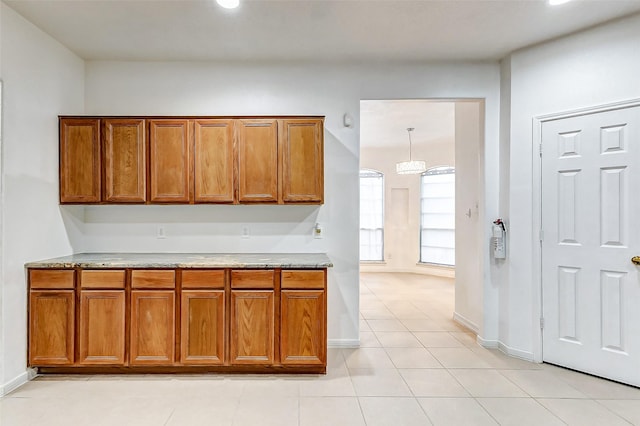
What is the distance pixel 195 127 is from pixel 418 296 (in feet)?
14.5

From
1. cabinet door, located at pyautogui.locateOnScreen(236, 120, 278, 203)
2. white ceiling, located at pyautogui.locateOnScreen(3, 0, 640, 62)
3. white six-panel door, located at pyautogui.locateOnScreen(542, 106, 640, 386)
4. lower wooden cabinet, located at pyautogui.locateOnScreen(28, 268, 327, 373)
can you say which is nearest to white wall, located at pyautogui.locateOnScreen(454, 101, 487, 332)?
white six-panel door, located at pyautogui.locateOnScreen(542, 106, 640, 386)

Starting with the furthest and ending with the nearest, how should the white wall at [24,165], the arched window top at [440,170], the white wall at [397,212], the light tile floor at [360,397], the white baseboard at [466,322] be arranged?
1. the white wall at [397,212]
2. the arched window top at [440,170]
3. the white baseboard at [466,322]
4. the white wall at [24,165]
5. the light tile floor at [360,397]

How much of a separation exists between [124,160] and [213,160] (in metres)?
0.82

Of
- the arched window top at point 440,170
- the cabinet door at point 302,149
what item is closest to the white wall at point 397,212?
the arched window top at point 440,170

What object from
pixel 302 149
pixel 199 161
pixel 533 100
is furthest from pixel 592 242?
pixel 199 161

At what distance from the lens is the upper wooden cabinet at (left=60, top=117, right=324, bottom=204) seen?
3240mm

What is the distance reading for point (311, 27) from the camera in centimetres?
294

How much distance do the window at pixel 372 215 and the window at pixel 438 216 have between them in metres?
0.95

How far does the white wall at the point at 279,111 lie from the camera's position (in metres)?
3.60

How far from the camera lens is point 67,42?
127 inches

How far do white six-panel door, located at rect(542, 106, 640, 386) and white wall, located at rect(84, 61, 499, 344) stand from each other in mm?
576

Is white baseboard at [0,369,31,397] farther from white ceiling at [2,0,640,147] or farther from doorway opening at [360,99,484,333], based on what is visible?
doorway opening at [360,99,484,333]

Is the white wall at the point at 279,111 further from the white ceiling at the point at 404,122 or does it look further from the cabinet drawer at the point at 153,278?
the white ceiling at the point at 404,122

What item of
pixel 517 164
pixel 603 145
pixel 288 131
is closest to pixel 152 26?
pixel 288 131
